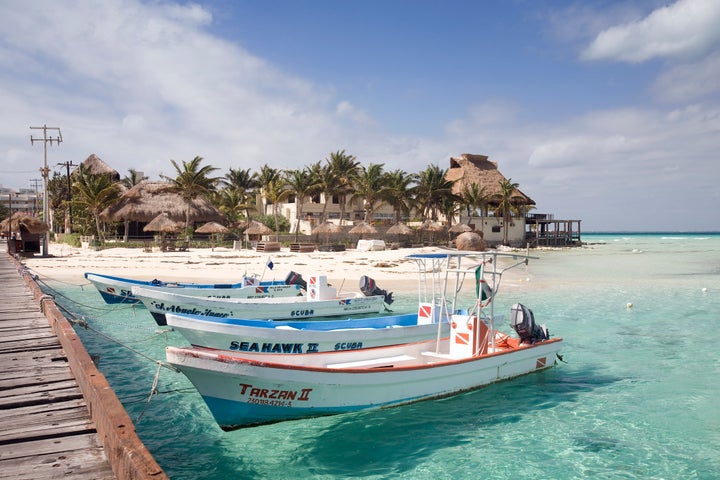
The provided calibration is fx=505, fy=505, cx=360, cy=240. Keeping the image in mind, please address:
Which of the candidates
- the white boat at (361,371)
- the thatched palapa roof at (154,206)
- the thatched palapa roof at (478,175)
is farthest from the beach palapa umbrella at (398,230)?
the white boat at (361,371)

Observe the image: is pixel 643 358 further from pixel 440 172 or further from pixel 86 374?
pixel 440 172

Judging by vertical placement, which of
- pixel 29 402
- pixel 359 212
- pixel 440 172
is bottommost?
pixel 29 402

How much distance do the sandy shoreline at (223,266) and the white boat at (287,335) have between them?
12210 millimetres

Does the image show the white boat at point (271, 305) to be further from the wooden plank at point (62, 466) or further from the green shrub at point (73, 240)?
the green shrub at point (73, 240)

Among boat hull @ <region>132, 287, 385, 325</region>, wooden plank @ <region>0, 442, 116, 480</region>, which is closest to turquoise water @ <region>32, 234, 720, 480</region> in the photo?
boat hull @ <region>132, 287, 385, 325</region>

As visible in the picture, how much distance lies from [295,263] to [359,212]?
31.4m

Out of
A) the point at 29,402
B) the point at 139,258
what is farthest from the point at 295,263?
the point at 29,402

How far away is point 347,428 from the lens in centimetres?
864

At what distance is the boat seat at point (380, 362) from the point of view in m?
10.6

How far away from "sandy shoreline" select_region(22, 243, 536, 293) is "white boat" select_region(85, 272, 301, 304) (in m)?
4.64

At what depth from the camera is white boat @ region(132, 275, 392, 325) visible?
15.7m

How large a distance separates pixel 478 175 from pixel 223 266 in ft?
142

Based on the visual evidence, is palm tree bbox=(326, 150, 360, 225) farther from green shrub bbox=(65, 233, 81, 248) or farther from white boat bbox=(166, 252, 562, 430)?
white boat bbox=(166, 252, 562, 430)

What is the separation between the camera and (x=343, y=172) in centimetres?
5962
